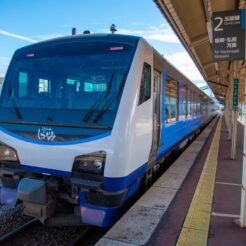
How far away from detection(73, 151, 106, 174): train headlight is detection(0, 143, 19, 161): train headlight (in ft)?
3.04

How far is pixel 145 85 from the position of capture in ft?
13.8

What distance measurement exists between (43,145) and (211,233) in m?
2.22

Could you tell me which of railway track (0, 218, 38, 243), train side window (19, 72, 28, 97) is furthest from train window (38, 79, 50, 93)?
railway track (0, 218, 38, 243)

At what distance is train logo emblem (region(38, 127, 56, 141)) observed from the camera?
3.76 m

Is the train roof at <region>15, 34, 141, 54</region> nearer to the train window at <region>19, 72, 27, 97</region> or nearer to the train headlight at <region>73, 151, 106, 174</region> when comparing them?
the train window at <region>19, 72, 27, 97</region>

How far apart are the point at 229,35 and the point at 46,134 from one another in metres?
2.94

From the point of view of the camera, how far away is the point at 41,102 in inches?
163

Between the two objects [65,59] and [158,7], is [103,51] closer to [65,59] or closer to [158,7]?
[65,59]

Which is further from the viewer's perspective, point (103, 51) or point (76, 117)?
point (103, 51)

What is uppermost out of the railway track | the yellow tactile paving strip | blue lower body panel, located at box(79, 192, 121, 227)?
blue lower body panel, located at box(79, 192, 121, 227)

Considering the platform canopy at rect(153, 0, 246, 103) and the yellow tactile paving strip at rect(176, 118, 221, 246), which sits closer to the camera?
the yellow tactile paving strip at rect(176, 118, 221, 246)

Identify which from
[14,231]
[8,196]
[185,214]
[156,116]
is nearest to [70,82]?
[156,116]

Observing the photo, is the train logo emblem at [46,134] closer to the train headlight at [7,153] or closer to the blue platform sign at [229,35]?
the train headlight at [7,153]

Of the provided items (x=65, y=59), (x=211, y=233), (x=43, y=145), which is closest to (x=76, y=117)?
(x=43, y=145)
